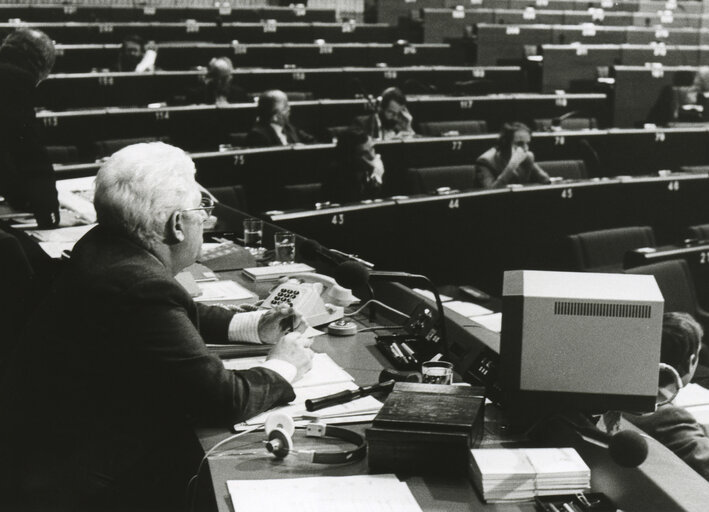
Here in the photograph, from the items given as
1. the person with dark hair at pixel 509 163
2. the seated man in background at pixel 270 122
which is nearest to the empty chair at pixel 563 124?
the person with dark hair at pixel 509 163

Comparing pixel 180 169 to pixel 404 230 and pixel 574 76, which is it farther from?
pixel 574 76

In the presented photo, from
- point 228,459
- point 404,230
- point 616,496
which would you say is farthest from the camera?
point 404,230

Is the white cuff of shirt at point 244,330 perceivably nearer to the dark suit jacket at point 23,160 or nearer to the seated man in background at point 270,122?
the dark suit jacket at point 23,160

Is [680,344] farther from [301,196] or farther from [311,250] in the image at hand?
[301,196]

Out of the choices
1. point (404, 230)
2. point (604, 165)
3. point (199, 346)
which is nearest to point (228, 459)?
point (199, 346)

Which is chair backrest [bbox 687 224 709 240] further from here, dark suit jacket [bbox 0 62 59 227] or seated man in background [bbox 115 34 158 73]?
seated man in background [bbox 115 34 158 73]

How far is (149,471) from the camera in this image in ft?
6.19

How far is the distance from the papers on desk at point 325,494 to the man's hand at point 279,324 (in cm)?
69

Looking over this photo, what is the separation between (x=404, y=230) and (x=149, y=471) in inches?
108

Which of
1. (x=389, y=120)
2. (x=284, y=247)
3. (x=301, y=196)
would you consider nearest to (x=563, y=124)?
(x=389, y=120)

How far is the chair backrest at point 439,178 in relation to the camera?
553 centimetres

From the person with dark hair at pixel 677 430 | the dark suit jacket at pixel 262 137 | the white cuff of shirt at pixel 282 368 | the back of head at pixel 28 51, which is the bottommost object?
the person with dark hair at pixel 677 430

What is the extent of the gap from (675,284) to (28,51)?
274cm

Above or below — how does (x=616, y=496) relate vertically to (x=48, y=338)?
below
